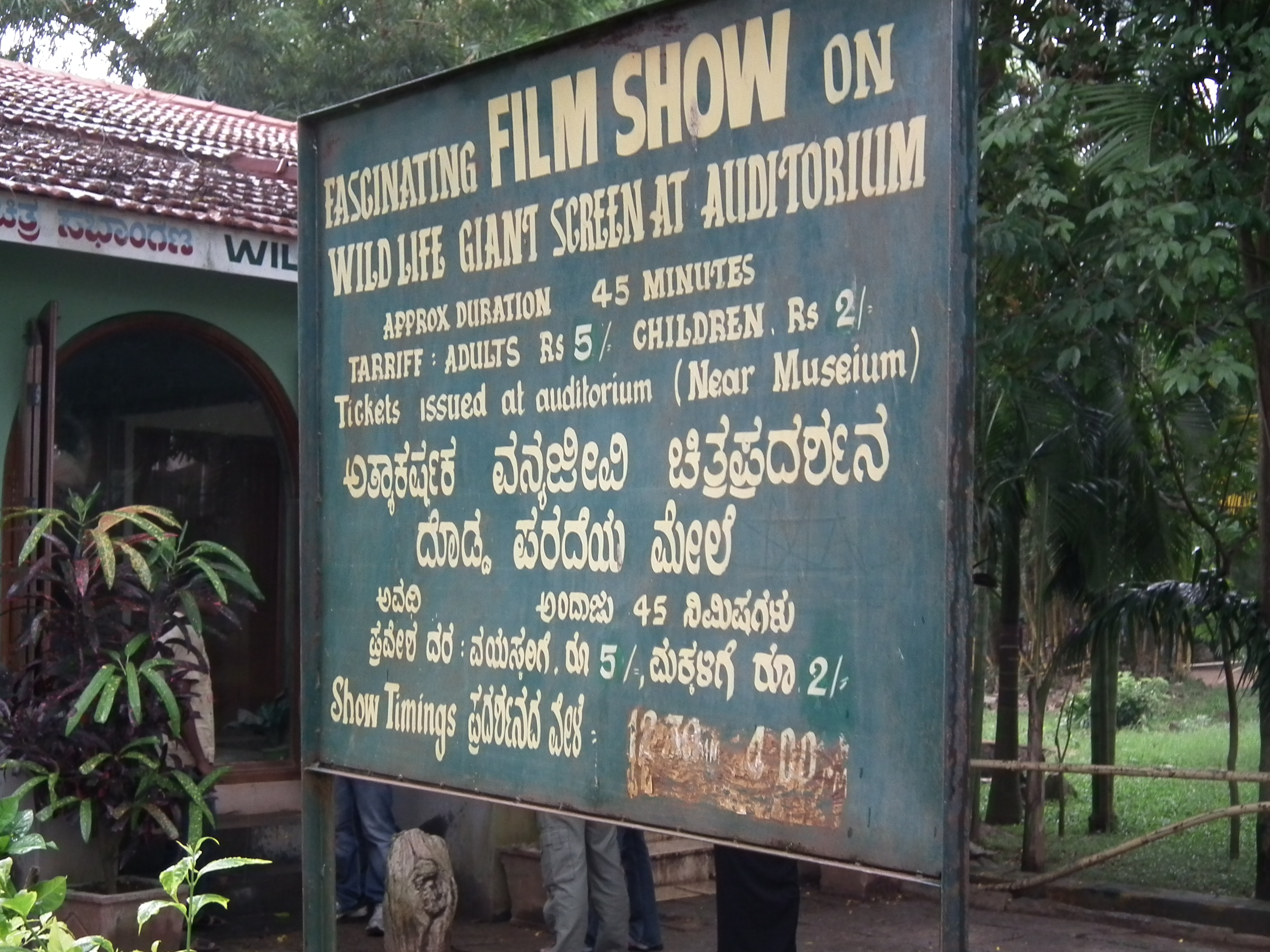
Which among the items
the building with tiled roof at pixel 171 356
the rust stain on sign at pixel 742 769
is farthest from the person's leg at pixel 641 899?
the rust stain on sign at pixel 742 769

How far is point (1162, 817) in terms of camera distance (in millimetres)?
13453

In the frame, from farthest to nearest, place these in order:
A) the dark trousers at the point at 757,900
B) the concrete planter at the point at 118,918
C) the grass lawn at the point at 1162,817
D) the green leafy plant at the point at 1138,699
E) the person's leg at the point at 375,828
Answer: the green leafy plant at the point at 1138,699
the grass lawn at the point at 1162,817
the person's leg at the point at 375,828
the concrete planter at the point at 118,918
the dark trousers at the point at 757,900

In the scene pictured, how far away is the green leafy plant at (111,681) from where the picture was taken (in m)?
6.83

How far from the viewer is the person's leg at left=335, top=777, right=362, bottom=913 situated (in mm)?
8227

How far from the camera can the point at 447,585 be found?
12.1 feet

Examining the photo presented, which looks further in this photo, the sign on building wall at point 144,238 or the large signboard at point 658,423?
the sign on building wall at point 144,238

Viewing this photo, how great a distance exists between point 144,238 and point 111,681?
81.0 inches

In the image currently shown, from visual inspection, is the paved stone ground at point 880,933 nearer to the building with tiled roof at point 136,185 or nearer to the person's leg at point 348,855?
the person's leg at point 348,855

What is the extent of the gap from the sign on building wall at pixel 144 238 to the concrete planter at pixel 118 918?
283cm

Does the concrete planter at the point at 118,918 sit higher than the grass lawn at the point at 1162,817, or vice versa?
the concrete planter at the point at 118,918

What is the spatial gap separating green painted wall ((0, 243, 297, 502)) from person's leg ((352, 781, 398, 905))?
2239mm

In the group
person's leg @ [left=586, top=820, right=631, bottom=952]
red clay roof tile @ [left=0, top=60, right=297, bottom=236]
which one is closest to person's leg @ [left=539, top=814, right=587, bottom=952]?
person's leg @ [left=586, top=820, right=631, bottom=952]

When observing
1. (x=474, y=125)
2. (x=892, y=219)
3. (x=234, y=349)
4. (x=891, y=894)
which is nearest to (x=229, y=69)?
(x=234, y=349)

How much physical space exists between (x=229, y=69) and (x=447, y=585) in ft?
56.9
